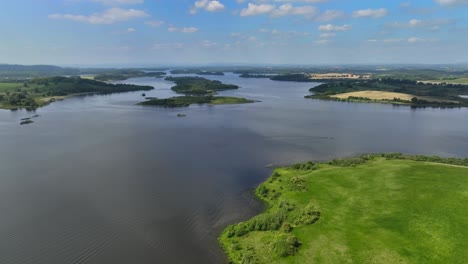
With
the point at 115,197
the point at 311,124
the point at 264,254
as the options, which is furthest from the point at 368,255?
the point at 311,124

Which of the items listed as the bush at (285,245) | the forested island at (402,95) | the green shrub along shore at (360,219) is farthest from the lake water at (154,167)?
the forested island at (402,95)

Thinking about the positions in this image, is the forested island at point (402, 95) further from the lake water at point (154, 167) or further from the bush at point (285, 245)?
the bush at point (285, 245)

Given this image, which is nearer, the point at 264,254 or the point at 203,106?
the point at 264,254

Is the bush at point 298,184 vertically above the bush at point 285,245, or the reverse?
the bush at point 298,184

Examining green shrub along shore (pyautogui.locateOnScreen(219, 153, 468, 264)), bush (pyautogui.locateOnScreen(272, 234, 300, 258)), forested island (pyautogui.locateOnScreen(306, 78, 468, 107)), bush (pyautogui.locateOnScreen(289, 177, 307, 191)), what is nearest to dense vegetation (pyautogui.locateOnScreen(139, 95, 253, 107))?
forested island (pyautogui.locateOnScreen(306, 78, 468, 107))

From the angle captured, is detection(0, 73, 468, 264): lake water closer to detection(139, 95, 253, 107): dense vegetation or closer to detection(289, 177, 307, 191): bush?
detection(289, 177, 307, 191): bush

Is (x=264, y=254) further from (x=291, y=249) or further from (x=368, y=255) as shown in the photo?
(x=368, y=255)
